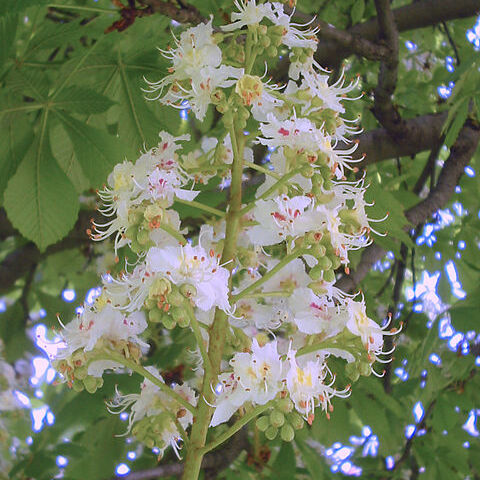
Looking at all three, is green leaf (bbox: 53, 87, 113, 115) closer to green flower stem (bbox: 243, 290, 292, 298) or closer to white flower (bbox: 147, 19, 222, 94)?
white flower (bbox: 147, 19, 222, 94)

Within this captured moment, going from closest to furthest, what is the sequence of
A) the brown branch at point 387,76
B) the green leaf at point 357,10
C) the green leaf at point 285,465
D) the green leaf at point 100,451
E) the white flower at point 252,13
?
the white flower at point 252,13, the brown branch at point 387,76, the green leaf at point 100,451, the green leaf at point 285,465, the green leaf at point 357,10

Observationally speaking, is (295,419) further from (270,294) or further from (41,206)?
(41,206)

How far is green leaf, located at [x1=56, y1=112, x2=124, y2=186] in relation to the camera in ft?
4.69

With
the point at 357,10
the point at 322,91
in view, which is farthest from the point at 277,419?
the point at 357,10

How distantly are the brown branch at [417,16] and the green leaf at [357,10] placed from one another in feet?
0.41

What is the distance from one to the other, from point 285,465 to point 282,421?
1171 mm

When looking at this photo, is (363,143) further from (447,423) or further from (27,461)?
(27,461)

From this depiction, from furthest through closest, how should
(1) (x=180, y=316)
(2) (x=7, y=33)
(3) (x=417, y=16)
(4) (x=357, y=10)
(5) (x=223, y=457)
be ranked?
(4) (x=357, y=10)
(3) (x=417, y=16)
(5) (x=223, y=457)
(2) (x=7, y=33)
(1) (x=180, y=316)

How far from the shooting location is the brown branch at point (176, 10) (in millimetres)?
1394

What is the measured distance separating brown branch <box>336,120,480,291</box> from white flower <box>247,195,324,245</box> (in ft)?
2.54

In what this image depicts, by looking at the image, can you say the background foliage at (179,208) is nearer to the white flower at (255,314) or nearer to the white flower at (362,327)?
the white flower at (255,314)

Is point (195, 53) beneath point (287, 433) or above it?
above

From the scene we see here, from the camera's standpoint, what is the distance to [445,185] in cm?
203

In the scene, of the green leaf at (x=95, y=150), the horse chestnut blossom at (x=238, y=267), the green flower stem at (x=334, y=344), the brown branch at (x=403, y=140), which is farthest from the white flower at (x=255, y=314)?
the brown branch at (x=403, y=140)
